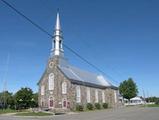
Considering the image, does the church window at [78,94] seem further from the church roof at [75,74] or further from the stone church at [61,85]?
the church roof at [75,74]

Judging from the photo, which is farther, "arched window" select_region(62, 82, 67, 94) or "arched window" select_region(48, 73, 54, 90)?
"arched window" select_region(48, 73, 54, 90)

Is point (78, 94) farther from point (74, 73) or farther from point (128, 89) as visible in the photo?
point (128, 89)

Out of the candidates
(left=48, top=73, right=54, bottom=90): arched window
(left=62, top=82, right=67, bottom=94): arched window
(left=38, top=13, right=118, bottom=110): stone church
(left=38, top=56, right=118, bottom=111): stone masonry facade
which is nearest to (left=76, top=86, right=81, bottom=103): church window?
(left=38, top=13, right=118, bottom=110): stone church

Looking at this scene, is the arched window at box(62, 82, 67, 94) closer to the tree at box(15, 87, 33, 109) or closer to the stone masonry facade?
the stone masonry facade

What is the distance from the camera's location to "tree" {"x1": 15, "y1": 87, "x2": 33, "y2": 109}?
60.5 meters

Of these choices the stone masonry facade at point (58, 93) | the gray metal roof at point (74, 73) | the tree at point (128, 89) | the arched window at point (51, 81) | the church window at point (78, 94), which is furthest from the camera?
the tree at point (128, 89)

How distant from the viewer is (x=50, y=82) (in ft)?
210

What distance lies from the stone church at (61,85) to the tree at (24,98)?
346cm

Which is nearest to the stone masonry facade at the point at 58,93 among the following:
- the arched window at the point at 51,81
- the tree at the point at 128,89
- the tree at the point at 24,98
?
the arched window at the point at 51,81

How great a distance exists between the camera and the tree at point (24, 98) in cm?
6053

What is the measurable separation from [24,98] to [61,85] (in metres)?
9.23

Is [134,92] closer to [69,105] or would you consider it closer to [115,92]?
[115,92]

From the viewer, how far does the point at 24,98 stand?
61219 millimetres

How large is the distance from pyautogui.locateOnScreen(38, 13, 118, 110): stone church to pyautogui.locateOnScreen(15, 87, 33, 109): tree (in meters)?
3.46
